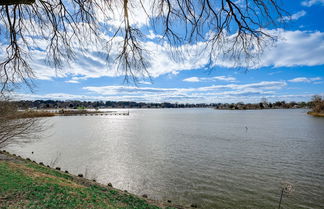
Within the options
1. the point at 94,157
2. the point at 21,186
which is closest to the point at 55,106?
the point at 94,157

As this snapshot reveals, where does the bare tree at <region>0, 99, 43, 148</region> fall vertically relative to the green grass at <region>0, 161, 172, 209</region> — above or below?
above

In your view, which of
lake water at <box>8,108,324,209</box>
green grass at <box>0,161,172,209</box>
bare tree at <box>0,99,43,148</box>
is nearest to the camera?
green grass at <box>0,161,172,209</box>

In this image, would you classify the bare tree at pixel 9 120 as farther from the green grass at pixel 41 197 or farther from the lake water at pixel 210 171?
the green grass at pixel 41 197

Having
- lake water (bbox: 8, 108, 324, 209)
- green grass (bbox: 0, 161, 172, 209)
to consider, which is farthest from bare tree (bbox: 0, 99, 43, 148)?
green grass (bbox: 0, 161, 172, 209)

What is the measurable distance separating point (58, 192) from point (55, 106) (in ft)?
686

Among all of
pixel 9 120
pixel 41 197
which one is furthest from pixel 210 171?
pixel 9 120

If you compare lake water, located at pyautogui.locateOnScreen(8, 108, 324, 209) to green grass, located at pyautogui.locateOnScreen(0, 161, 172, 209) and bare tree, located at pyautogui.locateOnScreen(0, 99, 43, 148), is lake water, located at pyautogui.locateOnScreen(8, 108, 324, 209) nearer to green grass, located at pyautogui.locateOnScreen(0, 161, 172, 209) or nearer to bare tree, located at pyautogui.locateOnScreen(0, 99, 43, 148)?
bare tree, located at pyautogui.locateOnScreen(0, 99, 43, 148)

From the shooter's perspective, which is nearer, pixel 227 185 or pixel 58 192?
pixel 58 192

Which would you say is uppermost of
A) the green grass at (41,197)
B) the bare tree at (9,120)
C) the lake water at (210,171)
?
the bare tree at (9,120)

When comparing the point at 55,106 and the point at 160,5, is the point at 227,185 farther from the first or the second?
the point at 55,106

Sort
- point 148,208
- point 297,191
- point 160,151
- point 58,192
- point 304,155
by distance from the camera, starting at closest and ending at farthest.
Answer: point 58,192 < point 148,208 < point 297,191 < point 304,155 < point 160,151

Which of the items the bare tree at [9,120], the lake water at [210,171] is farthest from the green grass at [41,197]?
the bare tree at [9,120]

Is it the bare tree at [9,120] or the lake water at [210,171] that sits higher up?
the bare tree at [9,120]

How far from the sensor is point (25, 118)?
42.3 ft
